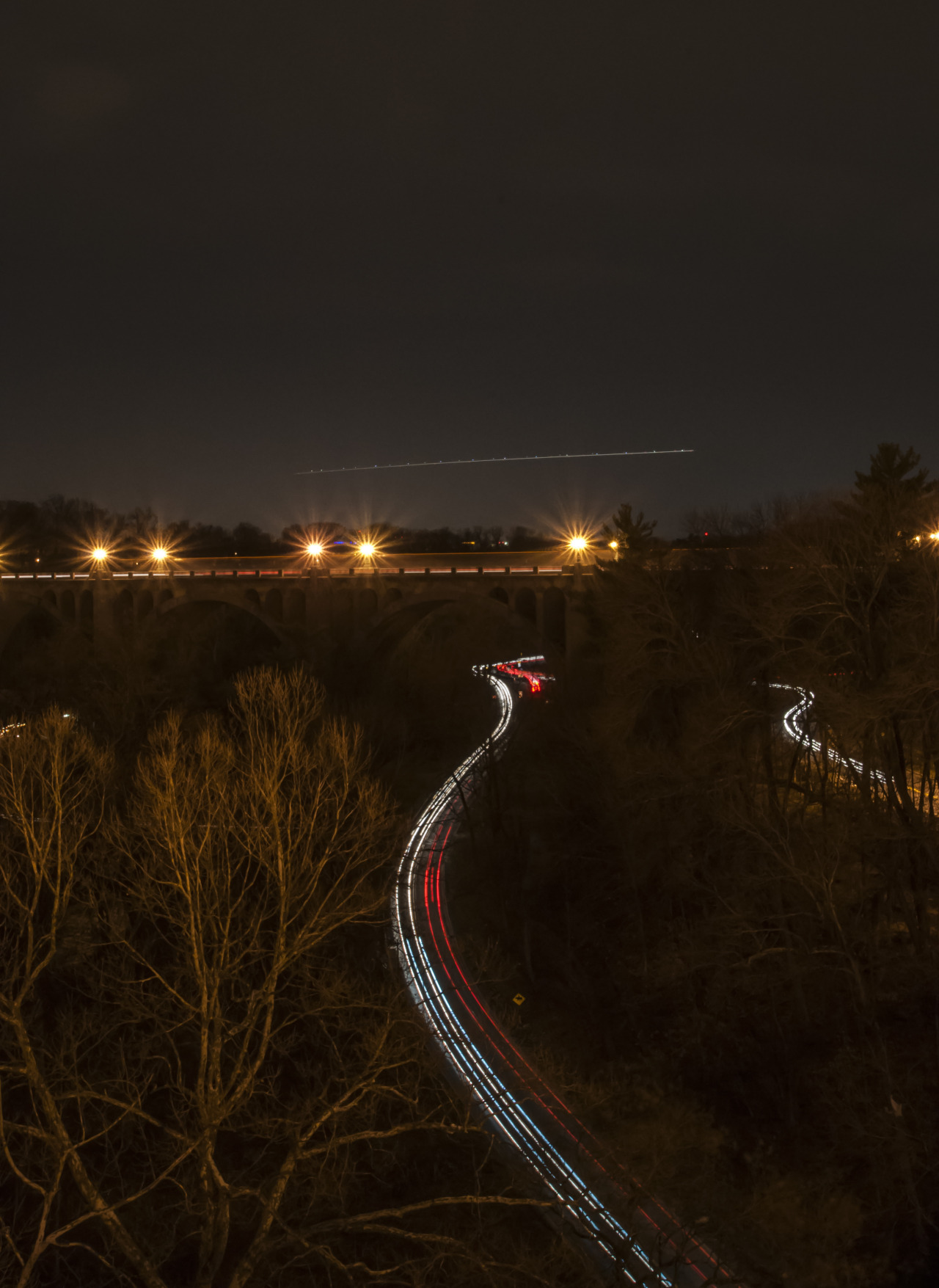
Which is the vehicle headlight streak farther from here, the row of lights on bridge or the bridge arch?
the bridge arch

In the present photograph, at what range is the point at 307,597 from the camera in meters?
36.8

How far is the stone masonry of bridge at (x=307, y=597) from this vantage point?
30.8 metres

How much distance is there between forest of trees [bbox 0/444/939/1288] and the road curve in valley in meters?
0.38

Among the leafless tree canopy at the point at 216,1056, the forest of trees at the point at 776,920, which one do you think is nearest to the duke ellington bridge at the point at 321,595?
the forest of trees at the point at 776,920

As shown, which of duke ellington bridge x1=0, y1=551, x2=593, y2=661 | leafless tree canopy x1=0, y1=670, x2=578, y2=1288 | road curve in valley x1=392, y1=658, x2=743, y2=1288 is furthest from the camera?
duke ellington bridge x1=0, y1=551, x2=593, y2=661

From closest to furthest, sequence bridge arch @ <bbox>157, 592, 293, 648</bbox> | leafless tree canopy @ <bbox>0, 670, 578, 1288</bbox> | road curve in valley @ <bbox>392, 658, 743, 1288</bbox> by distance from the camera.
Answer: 1. leafless tree canopy @ <bbox>0, 670, 578, 1288</bbox>
2. road curve in valley @ <bbox>392, 658, 743, 1288</bbox>
3. bridge arch @ <bbox>157, 592, 293, 648</bbox>

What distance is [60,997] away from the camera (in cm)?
1323

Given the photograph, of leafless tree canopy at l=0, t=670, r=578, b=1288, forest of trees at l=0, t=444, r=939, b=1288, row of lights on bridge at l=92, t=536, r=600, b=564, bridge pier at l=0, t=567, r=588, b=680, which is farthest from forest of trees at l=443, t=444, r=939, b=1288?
bridge pier at l=0, t=567, r=588, b=680

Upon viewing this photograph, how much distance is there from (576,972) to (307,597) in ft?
75.7

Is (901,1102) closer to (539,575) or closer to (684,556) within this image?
(684,556)

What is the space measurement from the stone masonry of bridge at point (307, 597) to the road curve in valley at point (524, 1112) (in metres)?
9.11

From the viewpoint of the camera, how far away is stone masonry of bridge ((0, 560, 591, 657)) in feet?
101

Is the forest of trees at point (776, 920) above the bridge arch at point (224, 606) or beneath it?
beneath

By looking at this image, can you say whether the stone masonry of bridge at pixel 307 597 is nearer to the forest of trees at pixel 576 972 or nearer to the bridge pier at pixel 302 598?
the bridge pier at pixel 302 598
